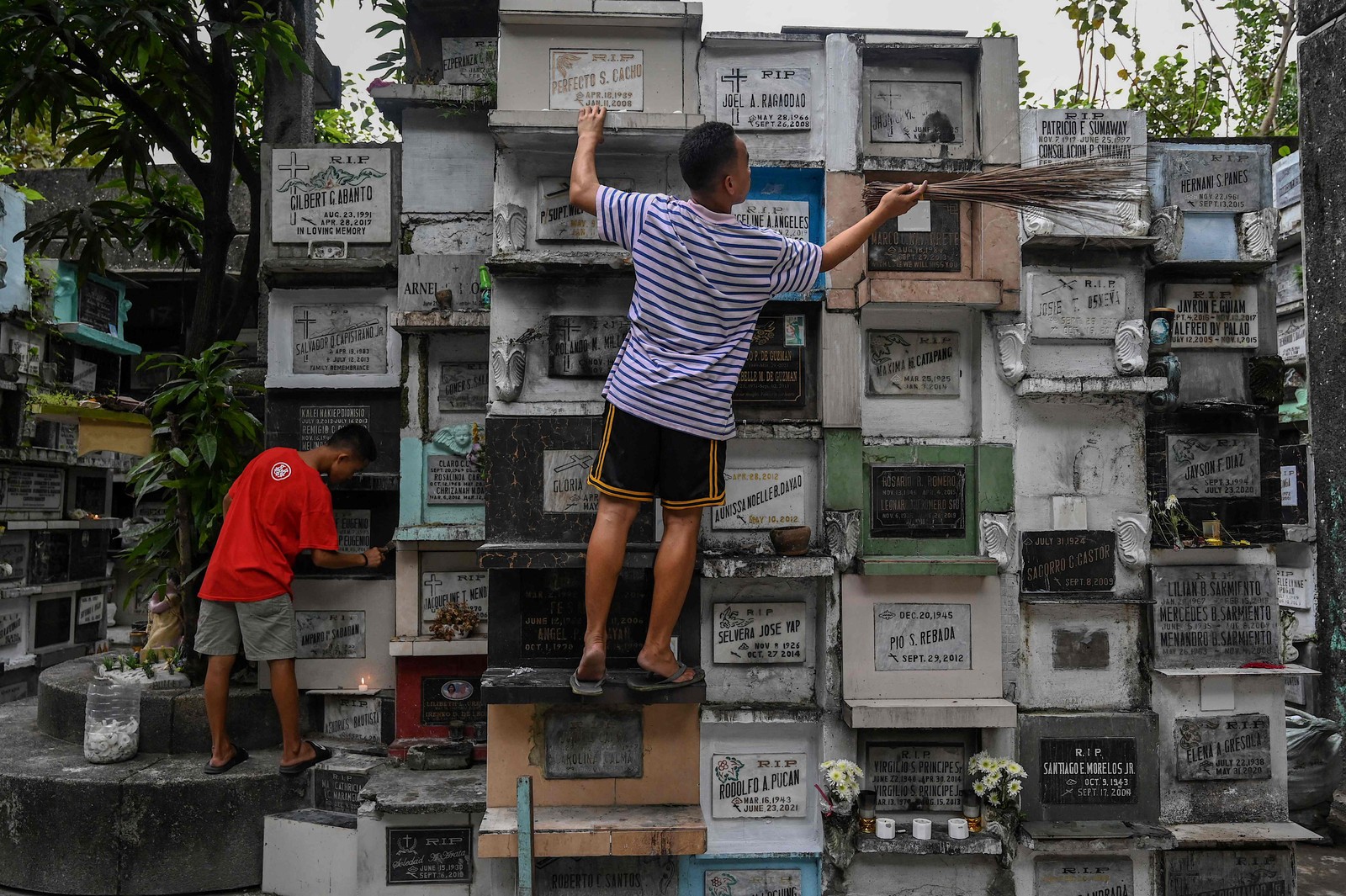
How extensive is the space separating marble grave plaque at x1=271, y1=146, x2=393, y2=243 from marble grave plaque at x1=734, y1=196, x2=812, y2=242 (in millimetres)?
2361

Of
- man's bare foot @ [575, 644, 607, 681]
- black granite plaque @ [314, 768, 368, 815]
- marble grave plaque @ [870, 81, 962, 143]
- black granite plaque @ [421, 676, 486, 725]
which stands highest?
marble grave plaque @ [870, 81, 962, 143]

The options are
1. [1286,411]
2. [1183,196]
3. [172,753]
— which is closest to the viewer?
[1183,196]

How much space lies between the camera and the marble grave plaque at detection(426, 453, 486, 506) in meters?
5.40

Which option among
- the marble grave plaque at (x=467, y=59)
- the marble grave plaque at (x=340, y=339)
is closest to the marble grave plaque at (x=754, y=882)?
the marble grave plaque at (x=340, y=339)

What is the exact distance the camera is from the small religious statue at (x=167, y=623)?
6191mm

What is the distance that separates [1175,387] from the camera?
4.89 metres

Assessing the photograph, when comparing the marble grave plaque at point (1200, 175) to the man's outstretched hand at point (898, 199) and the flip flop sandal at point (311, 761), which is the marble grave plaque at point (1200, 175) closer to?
the man's outstretched hand at point (898, 199)

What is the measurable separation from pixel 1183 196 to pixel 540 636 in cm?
423

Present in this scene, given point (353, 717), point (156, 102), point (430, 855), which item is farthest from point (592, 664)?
point (156, 102)

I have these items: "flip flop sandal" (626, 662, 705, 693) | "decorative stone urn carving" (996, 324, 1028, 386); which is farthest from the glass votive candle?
"decorative stone urn carving" (996, 324, 1028, 386)

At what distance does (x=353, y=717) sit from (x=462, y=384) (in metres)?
Result: 2.16

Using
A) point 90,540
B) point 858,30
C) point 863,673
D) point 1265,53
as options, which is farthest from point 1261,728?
point 90,540

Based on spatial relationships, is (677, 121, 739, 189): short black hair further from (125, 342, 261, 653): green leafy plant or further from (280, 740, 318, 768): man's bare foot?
(280, 740, 318, 768): man's bare foot

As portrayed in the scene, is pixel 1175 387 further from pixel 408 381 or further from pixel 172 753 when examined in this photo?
pixel 172 753
